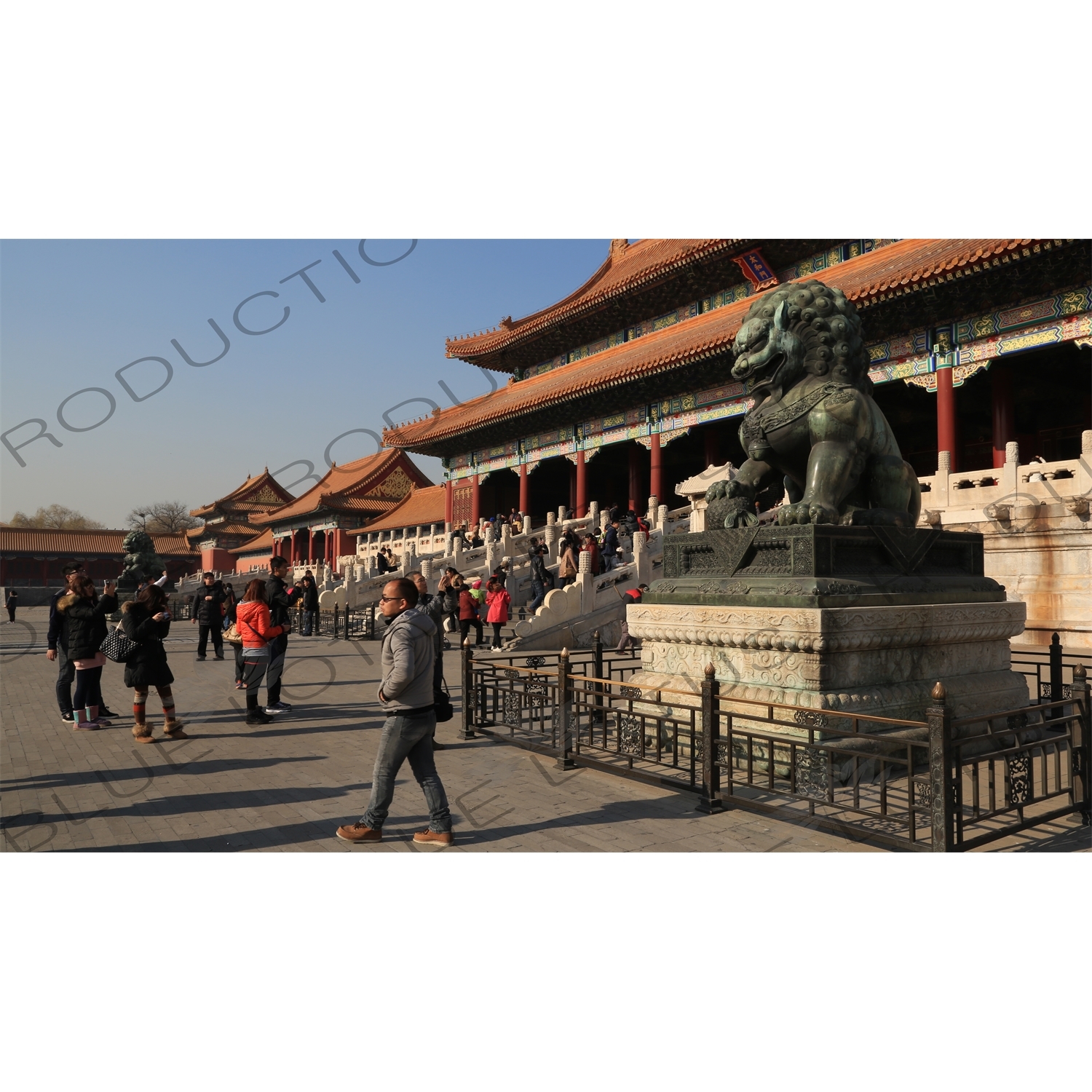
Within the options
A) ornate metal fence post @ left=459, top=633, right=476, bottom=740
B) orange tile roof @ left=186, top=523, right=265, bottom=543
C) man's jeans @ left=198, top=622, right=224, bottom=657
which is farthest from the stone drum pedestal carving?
orange tile roof @ left=186, top=523, right=265, bottom=543

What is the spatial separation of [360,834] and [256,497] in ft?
149

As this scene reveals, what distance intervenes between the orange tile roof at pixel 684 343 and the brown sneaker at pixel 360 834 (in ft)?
19.2

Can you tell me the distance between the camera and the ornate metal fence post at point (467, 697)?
20.1 ft

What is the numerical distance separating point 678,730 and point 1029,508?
6.92 metres

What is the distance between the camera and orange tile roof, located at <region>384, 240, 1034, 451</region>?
1206 cm

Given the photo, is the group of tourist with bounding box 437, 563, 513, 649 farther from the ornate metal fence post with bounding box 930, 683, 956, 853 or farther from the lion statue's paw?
the ornate metal fence post with bounding box 930, 683, 956, 853

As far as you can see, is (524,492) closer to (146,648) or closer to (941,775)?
(146,648)

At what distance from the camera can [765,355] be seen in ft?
18.0

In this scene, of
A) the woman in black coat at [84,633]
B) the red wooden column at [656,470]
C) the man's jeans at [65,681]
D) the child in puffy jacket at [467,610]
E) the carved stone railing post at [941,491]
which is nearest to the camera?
the woman in black coat at [84,633]

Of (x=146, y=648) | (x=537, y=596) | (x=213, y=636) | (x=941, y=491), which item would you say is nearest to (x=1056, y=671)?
(x=941, y=491)

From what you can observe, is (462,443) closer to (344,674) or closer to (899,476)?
(344,674)

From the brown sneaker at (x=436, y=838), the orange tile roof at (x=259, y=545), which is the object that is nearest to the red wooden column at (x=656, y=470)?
the brown sneaker at (x=436, y=838)

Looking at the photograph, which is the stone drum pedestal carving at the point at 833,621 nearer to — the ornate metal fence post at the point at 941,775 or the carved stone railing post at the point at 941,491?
the ornate metal fence post at the point at 941,775

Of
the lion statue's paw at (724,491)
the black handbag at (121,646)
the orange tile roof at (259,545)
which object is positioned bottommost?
the black handbag at (121,646)
